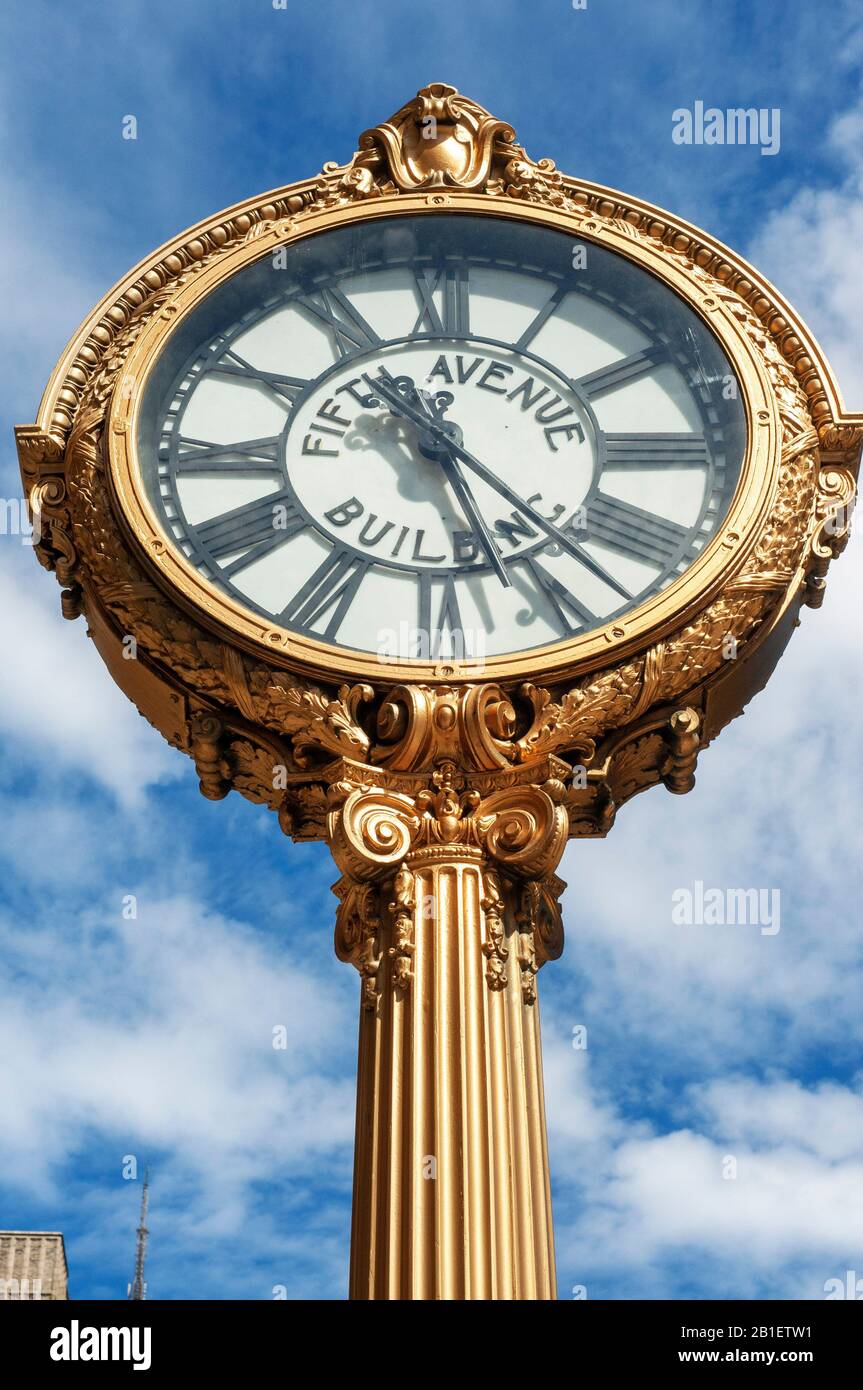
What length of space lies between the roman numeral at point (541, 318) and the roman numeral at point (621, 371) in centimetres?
36

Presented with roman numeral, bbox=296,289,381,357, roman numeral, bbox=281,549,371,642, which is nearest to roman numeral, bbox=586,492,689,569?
roman numeral, bbox=281,549,371,642

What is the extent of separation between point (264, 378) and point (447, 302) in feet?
3.38

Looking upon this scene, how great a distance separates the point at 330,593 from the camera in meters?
9.04

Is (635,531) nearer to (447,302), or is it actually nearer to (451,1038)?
(447,302)

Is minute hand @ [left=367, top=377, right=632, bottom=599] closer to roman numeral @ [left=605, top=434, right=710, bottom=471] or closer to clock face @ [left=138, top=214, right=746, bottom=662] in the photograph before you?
clock face @ [left=138, top=214, right=746, bottom=662]

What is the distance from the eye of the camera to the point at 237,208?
10344 mm

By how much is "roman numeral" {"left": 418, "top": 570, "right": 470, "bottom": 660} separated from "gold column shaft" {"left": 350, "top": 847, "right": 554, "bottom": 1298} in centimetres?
95

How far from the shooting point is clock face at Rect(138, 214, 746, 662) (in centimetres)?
902

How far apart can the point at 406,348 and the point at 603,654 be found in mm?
2276

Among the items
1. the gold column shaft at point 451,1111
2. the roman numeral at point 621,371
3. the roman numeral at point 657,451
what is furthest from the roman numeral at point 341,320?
the gold column shaft at point 451,1111

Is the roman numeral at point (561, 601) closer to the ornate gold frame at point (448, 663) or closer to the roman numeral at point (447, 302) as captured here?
the ornate gold frame at point (448, 663)

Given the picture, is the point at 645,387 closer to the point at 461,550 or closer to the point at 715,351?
the point at 715,351
